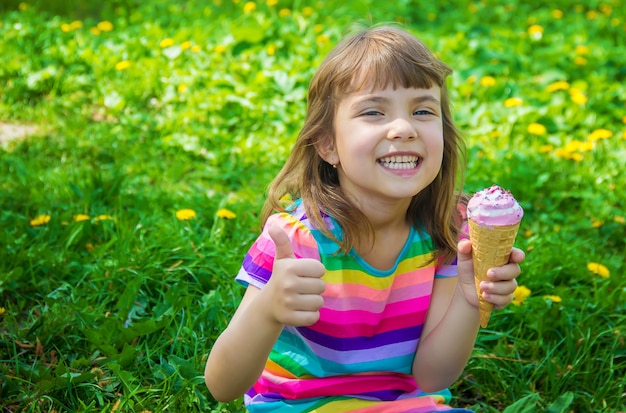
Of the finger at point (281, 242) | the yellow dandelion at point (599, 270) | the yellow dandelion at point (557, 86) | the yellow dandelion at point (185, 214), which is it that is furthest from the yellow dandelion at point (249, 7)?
the finger at point (281, 242)

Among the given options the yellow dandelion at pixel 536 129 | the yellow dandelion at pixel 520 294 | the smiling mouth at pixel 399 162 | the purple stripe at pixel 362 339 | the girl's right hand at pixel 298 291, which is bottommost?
the yellow dandelion at pixel 520 294

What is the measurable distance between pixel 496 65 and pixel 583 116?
707 mm

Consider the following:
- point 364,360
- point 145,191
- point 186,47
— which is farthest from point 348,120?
point 186,47

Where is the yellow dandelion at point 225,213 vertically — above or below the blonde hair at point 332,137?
below

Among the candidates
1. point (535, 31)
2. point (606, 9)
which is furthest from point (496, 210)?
point (606, 9)

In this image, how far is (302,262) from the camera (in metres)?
1.51

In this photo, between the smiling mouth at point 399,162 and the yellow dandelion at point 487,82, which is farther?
the yellow dandelion at point 487,82

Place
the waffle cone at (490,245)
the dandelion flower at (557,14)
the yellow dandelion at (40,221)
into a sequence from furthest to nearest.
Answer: the dandelion flower at (557,14), the yellow dandelion at (40,221), the waffle cone at (490,245)

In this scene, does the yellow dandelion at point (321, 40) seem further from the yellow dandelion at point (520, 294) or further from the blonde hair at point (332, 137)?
the blonde hair at point (332, 137)

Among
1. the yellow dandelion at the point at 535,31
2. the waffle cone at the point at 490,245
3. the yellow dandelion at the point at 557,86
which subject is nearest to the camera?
the waffle cone at the point at 490,245

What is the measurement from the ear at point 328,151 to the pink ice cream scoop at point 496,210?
40 cm

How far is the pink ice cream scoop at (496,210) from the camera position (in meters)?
1.63

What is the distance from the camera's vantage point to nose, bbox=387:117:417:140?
5.65ft

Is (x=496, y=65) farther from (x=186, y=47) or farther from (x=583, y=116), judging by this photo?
(x=186, y=47)
